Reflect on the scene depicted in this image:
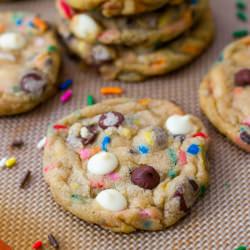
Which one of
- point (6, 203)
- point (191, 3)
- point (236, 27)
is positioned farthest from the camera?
point (236, 27)

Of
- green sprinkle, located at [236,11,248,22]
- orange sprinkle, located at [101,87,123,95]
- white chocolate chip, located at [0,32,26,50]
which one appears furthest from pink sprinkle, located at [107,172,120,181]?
green sprinkle, located at [236,11,248,22]

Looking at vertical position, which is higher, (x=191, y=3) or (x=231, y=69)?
(x=191, y=3)

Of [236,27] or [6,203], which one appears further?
[236,27]

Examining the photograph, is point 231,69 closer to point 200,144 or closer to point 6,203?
point 200,144

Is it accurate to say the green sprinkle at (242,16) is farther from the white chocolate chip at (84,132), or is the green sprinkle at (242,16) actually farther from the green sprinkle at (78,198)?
the green sprinkle at (78,198)

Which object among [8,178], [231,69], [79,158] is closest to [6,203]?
[8,178]

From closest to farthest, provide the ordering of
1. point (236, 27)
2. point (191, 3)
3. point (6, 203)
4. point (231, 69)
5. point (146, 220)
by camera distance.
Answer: point (146, 220) < point (6, 203) < point (231, 69) < point (191, 3) < point (236, 27)

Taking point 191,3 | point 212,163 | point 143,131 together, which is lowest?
point 212,163
